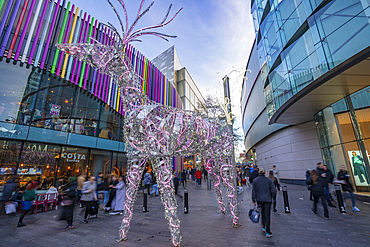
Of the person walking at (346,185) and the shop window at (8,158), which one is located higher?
the shop window at (8,158)

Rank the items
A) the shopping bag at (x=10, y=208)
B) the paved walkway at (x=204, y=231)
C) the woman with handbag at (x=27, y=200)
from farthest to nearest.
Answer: the shopping bag at (x=10, y=208) < the woman with handbag at (x=27, y=200) < the paved walkway at (x=204, y=231)

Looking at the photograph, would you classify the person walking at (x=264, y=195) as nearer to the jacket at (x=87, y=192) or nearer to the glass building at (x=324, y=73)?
the jacket at (x=87, y=192)

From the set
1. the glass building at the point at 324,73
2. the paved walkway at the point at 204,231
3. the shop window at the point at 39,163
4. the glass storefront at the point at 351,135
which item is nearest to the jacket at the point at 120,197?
the paved walkway at the point at 204,231

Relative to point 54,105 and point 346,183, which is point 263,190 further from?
point 54,105

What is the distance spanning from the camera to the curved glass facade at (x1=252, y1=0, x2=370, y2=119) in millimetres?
6273

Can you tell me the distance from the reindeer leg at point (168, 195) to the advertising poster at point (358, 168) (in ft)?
31.3

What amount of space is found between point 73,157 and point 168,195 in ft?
31.8

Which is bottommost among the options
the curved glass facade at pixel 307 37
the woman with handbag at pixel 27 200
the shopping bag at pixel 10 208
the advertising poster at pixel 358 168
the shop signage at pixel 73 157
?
the shopping bag at pixel 10 208

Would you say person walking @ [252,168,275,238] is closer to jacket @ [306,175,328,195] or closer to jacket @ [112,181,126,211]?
jacket @ [306,175,328,195]

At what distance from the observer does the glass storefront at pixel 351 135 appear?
27.1ft

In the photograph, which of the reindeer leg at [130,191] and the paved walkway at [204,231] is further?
the reindeer leg at [130,191]

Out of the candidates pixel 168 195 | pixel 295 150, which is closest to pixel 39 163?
pixel 168 195

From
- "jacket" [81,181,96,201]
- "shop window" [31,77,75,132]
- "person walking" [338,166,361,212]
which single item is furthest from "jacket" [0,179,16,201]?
"person walking" [338,166,361,212]

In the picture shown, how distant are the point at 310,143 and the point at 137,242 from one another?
44.5 ft
